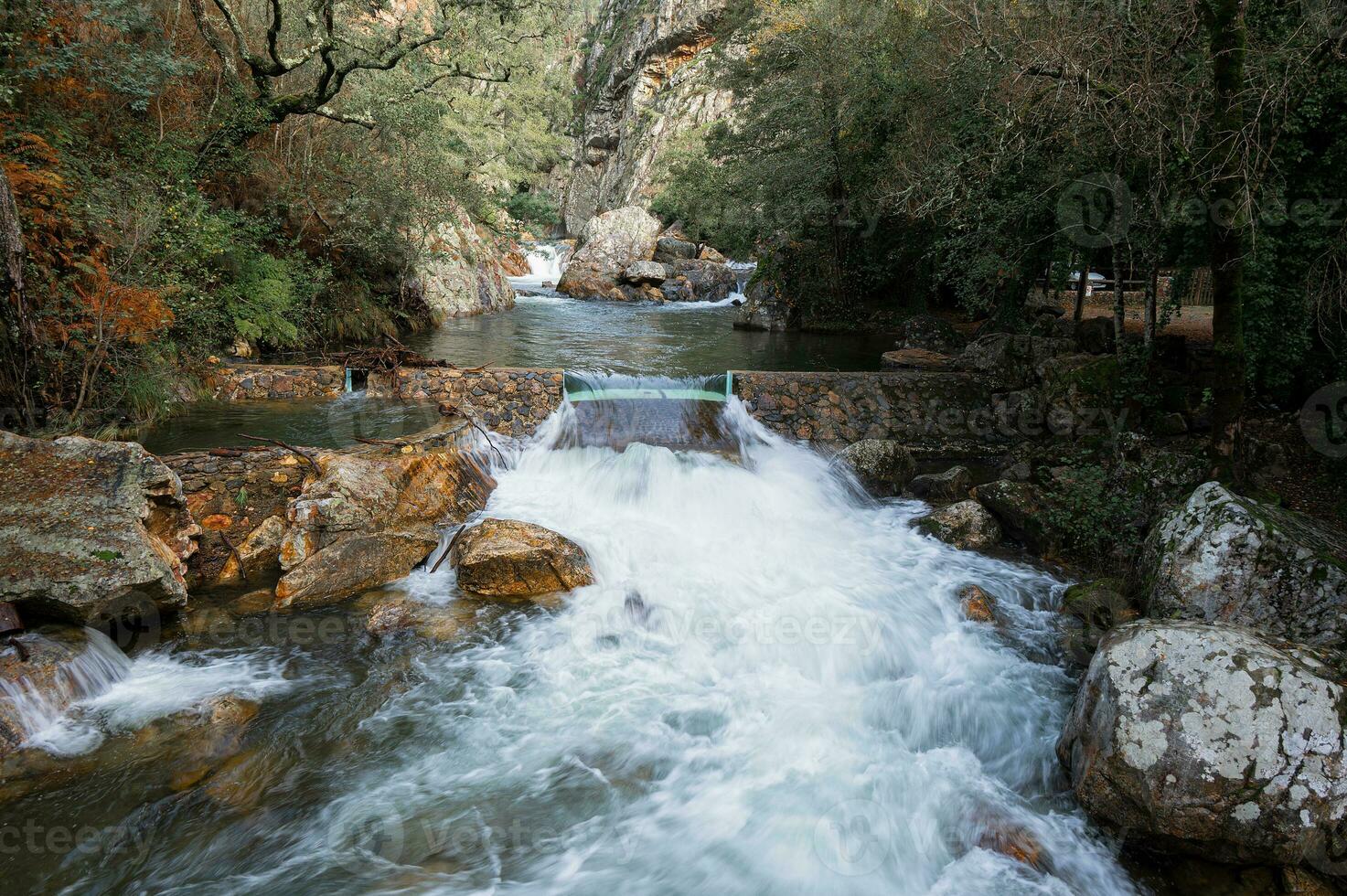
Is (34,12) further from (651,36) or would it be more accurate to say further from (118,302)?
(651,36)

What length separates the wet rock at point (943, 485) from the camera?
27.8 feet

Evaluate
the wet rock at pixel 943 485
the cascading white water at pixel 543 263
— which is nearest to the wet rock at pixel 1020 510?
the wet rock at pixel 943 485

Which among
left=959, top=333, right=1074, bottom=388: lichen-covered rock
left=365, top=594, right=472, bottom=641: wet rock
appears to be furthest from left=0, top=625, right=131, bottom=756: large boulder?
left=959, top=333, right=1074, bottom=388: lichen-covered rock

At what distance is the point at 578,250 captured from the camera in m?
30.2

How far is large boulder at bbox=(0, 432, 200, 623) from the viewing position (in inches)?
179

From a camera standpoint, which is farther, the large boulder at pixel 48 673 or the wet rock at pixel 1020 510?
the wet rock at pixel 1020 510

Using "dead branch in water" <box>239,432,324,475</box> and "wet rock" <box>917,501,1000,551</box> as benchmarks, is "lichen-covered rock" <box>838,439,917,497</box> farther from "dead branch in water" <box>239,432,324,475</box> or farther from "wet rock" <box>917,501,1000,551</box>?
"dead branch in water" <box>239,432,324,475</box>

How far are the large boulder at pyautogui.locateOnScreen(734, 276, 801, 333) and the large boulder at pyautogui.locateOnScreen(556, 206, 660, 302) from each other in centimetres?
916

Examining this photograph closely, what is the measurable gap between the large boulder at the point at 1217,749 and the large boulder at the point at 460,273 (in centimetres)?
1491

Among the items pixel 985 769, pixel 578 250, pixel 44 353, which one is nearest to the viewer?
pixel 985 769

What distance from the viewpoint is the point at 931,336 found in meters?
14.5

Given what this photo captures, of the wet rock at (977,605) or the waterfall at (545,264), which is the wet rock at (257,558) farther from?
the waterfall at (545,264)

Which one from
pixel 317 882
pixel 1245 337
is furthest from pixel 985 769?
pixel 1245 337

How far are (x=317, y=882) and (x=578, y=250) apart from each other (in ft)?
96.1
